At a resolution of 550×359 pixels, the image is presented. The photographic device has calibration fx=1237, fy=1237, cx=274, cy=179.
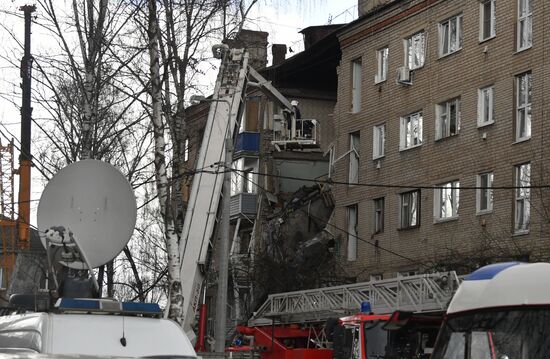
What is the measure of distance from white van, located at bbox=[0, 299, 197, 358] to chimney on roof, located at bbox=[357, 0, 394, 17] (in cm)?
3117

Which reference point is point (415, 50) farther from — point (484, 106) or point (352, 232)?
point (352, 232)

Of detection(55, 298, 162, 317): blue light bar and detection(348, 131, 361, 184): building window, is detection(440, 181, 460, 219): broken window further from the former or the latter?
detection(55, 298, 162, 317): blue light bar

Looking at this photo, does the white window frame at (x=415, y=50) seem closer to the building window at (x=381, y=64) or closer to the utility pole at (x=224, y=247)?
the building window at (x=381, y=64)

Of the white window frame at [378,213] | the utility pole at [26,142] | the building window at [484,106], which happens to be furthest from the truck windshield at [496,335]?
the white window frame at [378,213]

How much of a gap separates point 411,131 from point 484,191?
5.23 meters

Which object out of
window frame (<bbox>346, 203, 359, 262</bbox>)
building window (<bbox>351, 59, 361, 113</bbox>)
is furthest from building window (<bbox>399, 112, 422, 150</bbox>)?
window frame (<bbox>346, 203, 359, 262</bbox>)

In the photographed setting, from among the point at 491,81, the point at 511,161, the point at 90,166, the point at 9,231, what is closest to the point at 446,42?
the point at 491,81

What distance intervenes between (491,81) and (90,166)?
19333mm

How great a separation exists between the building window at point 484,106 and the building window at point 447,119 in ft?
4.27

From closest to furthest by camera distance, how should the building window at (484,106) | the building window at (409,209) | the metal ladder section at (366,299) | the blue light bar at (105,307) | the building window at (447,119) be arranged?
the blue light bar at (105,307), the metal ladder section at (366,299), the building window at (484,106), the building window at (447,119), the building window at (409,209)

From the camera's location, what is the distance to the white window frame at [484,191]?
3450 centimetres

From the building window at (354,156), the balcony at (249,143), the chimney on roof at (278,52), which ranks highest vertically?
the chimney on roof at (278,52)

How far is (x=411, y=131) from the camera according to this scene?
130ft

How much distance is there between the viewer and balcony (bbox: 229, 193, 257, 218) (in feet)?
161
